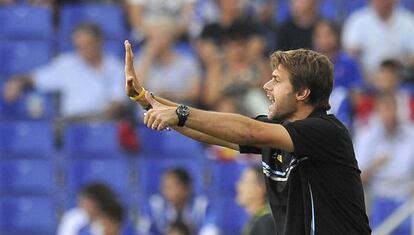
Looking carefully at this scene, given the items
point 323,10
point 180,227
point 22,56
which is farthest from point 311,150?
point 323,10

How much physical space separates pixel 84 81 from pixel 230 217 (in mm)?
2070

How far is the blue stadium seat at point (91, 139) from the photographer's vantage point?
11133 millimetres

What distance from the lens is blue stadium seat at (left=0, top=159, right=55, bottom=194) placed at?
1107 centimetres

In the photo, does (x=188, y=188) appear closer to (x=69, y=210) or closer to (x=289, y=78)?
(x=69, y=210)

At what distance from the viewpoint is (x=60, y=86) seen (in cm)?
1159

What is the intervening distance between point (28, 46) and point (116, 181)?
1878 mm

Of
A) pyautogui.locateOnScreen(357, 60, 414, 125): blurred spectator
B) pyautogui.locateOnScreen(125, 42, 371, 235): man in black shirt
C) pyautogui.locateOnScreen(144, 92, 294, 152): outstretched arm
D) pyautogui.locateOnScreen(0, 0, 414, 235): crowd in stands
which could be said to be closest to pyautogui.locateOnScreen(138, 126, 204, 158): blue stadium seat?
pyautogui.locateOnScreen(0, 0, 414, 235): crowd in stands

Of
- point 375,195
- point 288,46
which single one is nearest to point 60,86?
point 288,46

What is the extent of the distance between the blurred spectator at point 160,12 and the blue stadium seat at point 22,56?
0.92 metres

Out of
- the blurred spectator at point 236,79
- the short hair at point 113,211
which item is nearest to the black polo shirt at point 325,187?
the short hair at point 113,211

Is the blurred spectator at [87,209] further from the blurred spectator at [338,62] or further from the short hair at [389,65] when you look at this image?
the short hair at [389,65]

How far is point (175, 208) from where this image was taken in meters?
10.4

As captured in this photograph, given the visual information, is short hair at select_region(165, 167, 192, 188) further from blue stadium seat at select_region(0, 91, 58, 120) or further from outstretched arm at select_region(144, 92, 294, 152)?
outstretched arm at select_region(144, 92, 294, 152)

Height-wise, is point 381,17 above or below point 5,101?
above
